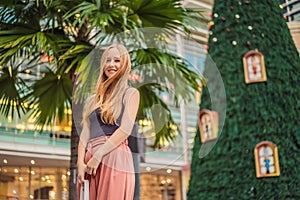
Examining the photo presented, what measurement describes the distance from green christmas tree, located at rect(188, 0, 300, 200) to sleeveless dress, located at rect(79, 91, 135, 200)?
160 inches

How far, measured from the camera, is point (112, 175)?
1.66m

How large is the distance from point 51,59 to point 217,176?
9.18 feet

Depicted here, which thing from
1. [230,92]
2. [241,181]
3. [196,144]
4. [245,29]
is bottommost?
[241,181]

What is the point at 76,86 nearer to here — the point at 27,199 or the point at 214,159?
the point at 214,159

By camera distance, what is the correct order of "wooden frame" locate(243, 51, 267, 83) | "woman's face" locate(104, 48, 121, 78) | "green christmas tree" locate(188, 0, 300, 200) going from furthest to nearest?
"wooden frame" locate(243, 51, 267, 83) < "green christmas tree" locate(188, 0, 300, 200) < "woman's face" locate(104, 48, 121, 78)

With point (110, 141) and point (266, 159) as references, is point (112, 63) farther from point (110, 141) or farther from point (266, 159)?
point (266, 159)

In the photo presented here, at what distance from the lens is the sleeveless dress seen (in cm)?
165

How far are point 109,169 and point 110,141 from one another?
109 mm

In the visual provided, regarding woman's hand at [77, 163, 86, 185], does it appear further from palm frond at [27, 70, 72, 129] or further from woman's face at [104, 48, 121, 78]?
palm frond at [27, 70, 72, 129]

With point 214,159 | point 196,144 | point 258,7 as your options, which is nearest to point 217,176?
point 214,159

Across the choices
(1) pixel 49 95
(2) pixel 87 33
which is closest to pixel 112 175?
(2) pixel 87 33

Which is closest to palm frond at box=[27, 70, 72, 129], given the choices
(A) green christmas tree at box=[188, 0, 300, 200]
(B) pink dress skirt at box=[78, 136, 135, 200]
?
(A) green christmas tree at box=[188, 0, 300, 200]

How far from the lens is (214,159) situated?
20.6ft

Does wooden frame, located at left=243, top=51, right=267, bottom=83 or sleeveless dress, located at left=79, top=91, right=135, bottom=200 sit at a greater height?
wooden frame, located at left=243, top=51, right=267, bottom=83
